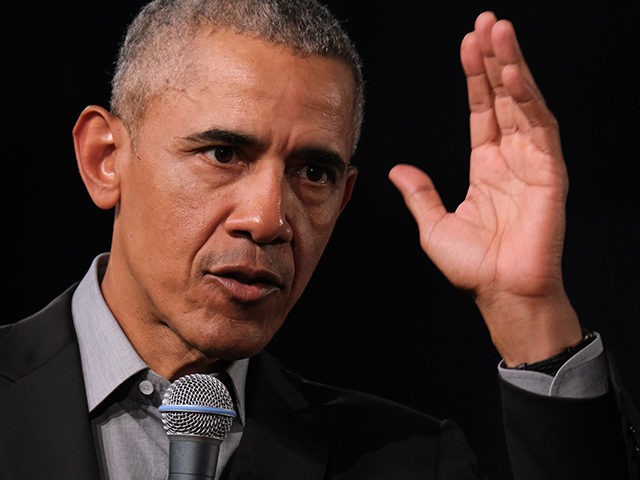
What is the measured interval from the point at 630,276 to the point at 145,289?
142 cm

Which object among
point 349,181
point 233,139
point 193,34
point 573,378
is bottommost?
point 573,378

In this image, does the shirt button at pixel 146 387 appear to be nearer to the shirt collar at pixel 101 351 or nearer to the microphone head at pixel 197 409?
the shirt collar at pixel 101 351

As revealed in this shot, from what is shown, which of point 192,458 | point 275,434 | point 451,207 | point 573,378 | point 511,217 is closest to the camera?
point 192,458

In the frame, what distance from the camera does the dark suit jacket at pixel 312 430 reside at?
1.95 meters

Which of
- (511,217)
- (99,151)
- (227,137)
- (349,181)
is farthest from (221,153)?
(511,217)

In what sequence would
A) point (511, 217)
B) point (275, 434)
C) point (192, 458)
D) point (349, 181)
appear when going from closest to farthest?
point (192, 458) → point (511, 217) → point (275, 434) → point (349, 181)

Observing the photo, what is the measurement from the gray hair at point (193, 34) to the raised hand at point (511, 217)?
0.30 metres

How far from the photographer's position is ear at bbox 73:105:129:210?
221cm

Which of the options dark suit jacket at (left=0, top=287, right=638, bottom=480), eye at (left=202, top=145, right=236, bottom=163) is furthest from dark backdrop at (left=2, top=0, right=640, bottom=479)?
eye at (left=202, top=145, right=236, bottom=163)

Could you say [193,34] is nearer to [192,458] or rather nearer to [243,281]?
[243,281]

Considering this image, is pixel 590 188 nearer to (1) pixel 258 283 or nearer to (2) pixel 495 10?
(2) pixel 495 10

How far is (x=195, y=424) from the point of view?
167 cm

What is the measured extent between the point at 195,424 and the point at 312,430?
629 mm

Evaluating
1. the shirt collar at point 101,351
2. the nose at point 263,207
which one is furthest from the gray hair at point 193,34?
the shirt collar at point 101,351
